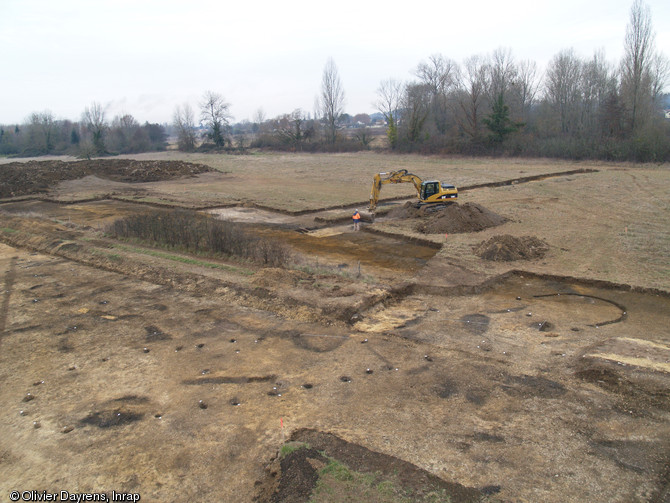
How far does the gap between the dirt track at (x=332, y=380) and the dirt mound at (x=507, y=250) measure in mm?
1625

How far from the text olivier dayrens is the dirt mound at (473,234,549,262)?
43.6 ft

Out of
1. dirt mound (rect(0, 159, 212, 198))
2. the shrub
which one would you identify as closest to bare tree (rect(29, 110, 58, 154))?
dirt mound (rect(0, 159, 212, 198))

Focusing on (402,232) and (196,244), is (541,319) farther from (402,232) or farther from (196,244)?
(196,244)

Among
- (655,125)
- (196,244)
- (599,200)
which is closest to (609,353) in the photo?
(196,244)

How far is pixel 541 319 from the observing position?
448 inches

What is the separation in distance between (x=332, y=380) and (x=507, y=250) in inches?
392

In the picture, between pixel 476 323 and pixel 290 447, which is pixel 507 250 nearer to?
pixel 476 323

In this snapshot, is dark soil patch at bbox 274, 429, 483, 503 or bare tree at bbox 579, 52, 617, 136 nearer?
dark soil patch at bbox 274, 429, 483, 503

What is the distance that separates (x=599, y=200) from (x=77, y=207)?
1275 inches

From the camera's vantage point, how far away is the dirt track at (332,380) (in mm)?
6285

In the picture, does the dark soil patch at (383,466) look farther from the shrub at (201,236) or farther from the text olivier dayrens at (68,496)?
the shrub at (201,236)

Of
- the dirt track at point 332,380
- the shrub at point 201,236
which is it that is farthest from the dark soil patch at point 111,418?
the shrub at point 201,236

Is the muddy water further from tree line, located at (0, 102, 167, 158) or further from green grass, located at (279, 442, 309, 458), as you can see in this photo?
tree line, located at (0, 102, 167, 158)

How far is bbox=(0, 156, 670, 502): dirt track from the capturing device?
6285mm
